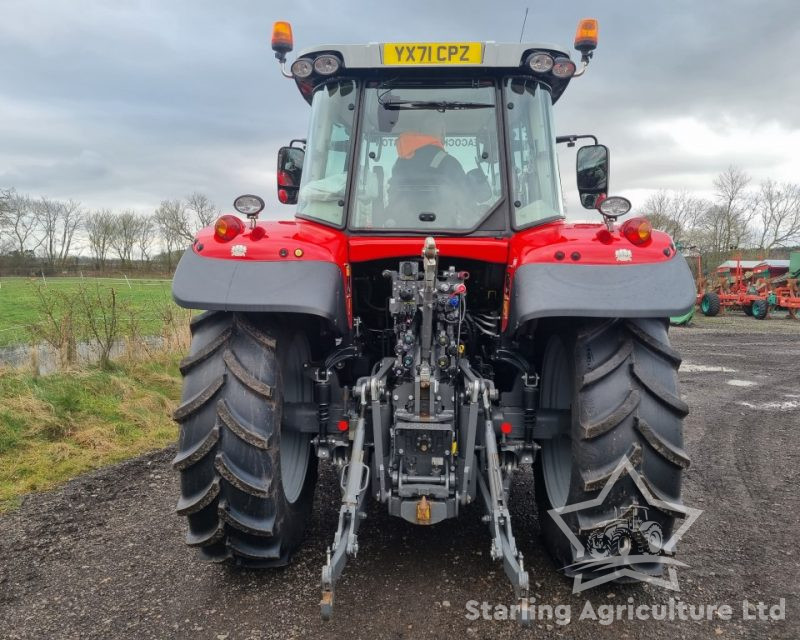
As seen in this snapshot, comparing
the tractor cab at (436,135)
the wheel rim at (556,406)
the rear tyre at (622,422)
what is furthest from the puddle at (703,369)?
the rear tyre at (622,422)

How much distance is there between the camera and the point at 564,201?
314 cm

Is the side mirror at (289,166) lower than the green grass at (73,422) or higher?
higher

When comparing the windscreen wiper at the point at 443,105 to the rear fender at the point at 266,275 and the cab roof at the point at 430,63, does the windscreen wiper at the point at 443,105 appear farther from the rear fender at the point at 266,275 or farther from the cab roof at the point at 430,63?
the rear fender at the point at 266,275

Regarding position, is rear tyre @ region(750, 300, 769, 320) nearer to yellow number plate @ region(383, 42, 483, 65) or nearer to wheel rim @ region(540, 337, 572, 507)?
wheel rim @ region(540, 337, 572, 507)

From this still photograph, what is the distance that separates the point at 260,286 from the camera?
2439mm

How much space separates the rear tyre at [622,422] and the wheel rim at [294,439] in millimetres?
1389

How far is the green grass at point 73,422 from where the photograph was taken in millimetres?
4156

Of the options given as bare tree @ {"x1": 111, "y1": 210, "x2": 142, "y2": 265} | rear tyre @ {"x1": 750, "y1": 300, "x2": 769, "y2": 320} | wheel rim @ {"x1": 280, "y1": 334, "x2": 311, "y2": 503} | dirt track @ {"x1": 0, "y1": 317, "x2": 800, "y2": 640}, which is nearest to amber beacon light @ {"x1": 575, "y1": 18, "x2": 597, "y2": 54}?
wheel rim @ {"x1": 280, "y1": 334, "x2": 311, "y2": 503}

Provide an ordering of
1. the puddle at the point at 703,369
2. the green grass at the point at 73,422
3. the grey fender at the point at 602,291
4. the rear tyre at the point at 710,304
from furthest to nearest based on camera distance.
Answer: the rear tyre at the point at 710,304
the puddle at the point at 703,369
the green grass at the point at 73,422
the grey fender at the point at 602,291

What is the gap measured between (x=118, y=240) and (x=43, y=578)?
52.6 metres

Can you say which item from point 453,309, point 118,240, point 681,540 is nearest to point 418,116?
point 453,309

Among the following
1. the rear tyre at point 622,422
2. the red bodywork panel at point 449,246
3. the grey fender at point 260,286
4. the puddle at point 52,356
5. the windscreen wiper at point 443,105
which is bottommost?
the puddle at point 52,356

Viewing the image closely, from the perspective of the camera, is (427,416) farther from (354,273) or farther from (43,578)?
(43,578)

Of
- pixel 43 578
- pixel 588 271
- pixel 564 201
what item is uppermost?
pixel 564 201
